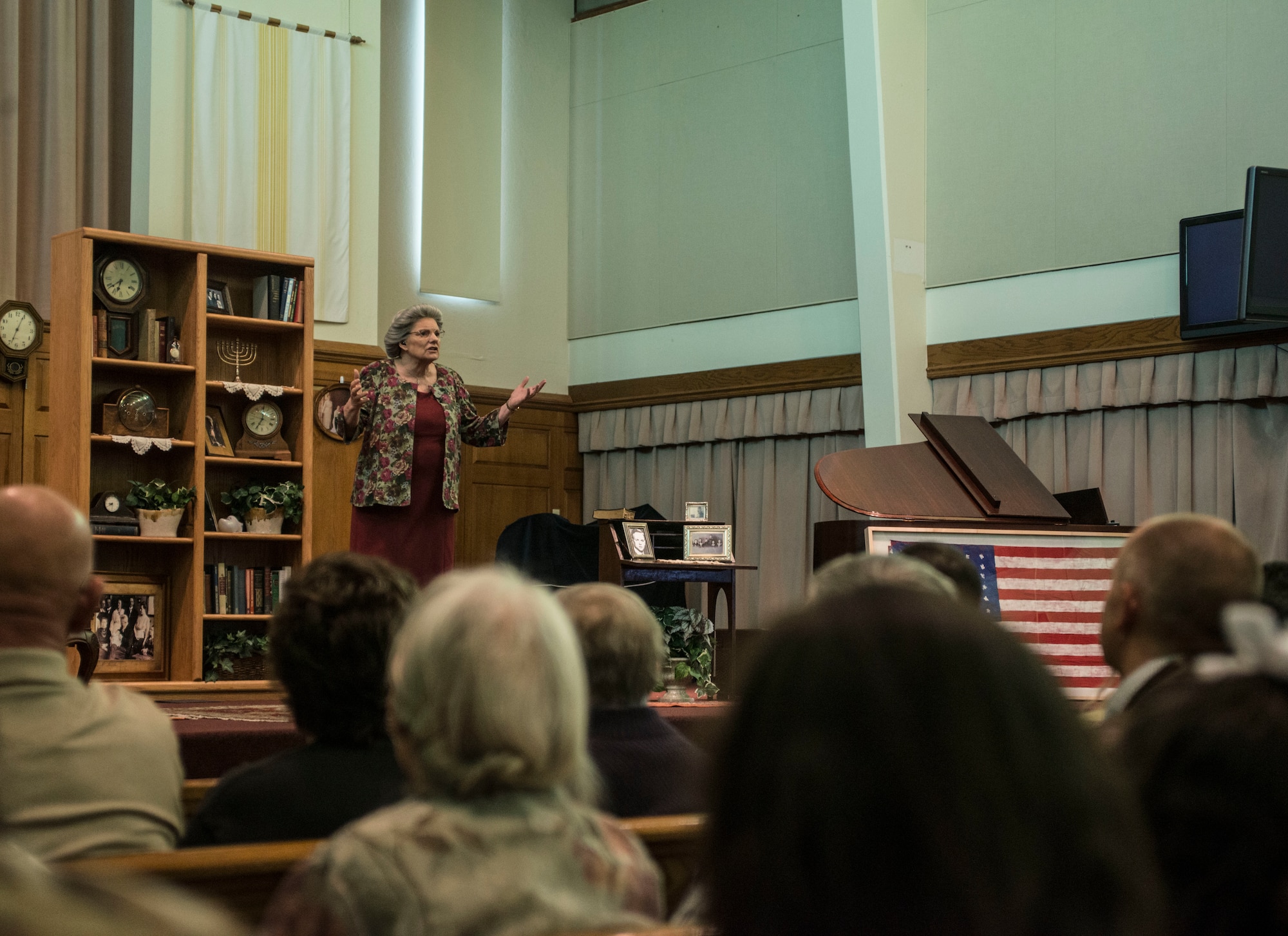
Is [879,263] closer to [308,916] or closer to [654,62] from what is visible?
[654,62]

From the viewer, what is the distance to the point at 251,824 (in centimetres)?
168

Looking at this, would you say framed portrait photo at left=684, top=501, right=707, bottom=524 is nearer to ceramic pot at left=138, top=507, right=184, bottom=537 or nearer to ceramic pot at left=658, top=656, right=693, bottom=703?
ceramic pot at left=658, top=656, right=693, bottom=703

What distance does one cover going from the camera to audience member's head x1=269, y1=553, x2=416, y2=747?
5.77 ft

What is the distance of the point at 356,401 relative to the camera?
5.40m

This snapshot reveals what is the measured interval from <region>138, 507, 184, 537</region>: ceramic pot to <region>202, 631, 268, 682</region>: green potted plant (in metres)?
0.55

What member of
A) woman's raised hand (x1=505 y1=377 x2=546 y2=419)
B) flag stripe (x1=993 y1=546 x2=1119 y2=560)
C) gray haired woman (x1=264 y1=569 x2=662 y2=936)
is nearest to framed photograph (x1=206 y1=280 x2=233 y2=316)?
woman's raised hand (x1=505 y1=377 x2=546 y2=419)

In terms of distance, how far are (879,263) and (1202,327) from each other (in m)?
1.79

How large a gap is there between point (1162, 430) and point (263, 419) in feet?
14.0

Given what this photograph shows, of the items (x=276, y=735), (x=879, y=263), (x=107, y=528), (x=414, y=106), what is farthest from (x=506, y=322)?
(x=276, y=735)

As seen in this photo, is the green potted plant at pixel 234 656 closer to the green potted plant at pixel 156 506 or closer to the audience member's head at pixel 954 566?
the green potted plant at pixel 156 506

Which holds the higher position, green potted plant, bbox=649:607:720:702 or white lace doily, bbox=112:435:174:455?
white lace doily, bbox=112:435:174:455

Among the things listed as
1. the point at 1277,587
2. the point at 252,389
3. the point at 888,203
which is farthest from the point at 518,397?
the point at 1277,587

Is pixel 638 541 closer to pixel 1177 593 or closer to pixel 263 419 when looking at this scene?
pixel 263 419

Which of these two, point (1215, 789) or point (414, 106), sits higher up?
point (414, 106)
